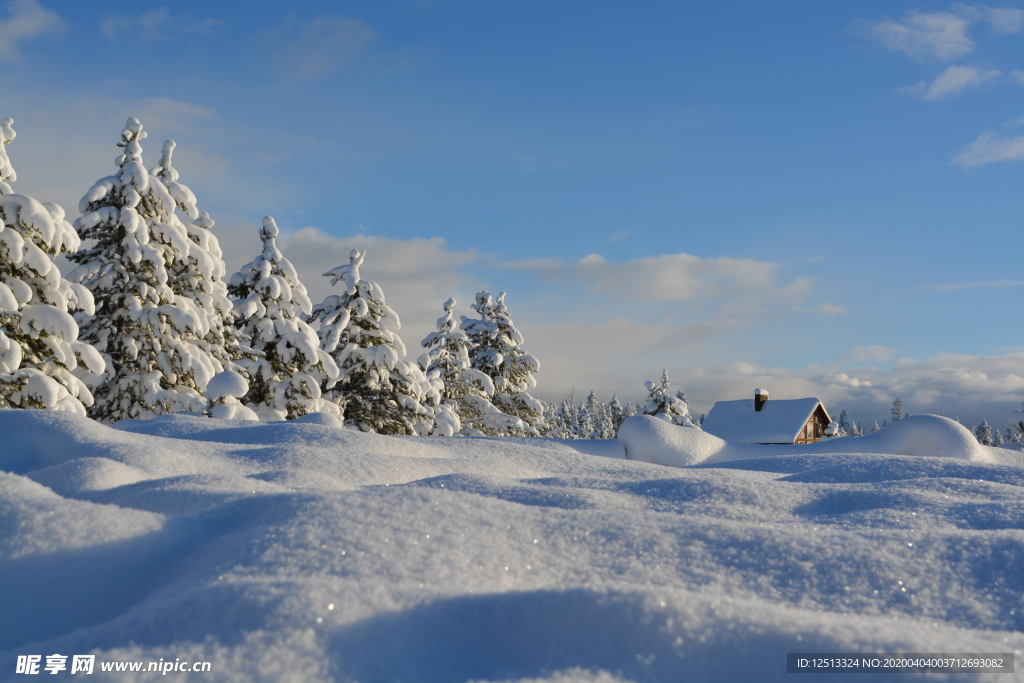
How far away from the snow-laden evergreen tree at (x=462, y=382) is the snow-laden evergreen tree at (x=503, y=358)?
5.54 ft

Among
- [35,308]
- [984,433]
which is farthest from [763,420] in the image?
[984,433]

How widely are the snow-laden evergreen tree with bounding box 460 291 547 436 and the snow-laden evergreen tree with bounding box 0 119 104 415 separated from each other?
1608cm

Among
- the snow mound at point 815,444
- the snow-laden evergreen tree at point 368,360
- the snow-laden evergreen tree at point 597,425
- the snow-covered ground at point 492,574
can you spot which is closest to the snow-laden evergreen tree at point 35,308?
the snow-laden evergreen tree at point 368,360

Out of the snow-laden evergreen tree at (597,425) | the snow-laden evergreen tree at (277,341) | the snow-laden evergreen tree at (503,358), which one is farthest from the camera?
the snow-laden evergreen tree at (597,425)

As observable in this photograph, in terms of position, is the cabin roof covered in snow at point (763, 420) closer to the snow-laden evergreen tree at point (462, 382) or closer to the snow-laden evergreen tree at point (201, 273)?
the snow-laden evergreen tree at point (462, 382)

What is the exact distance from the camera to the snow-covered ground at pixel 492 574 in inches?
52.3

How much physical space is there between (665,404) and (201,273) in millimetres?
21392

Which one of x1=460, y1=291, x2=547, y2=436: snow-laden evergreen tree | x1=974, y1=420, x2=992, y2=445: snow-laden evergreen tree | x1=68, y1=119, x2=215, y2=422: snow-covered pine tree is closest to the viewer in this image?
x1=68, y1=119, x2=215, y2=422: snow-covered pine tree

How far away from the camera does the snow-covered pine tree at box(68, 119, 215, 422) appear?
1392 centimetres

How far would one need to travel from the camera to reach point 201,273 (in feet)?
49.6

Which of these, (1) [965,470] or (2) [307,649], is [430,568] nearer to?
(2) [307,649]

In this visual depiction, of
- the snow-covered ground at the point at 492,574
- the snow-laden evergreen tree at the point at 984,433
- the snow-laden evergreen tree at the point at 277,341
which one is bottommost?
the snow-laden evergreen tree at the point at 984,433

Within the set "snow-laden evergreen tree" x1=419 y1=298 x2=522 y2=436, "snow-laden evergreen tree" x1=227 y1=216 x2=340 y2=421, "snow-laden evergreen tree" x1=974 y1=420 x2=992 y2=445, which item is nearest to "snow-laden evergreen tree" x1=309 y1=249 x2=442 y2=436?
"snow-laden evergreen tree" x1=227 y1=216 x2=340 y2=421

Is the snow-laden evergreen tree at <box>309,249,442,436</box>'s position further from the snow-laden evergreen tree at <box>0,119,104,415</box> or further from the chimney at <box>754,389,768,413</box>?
the chimney at <box>754,389,768,413</box>
